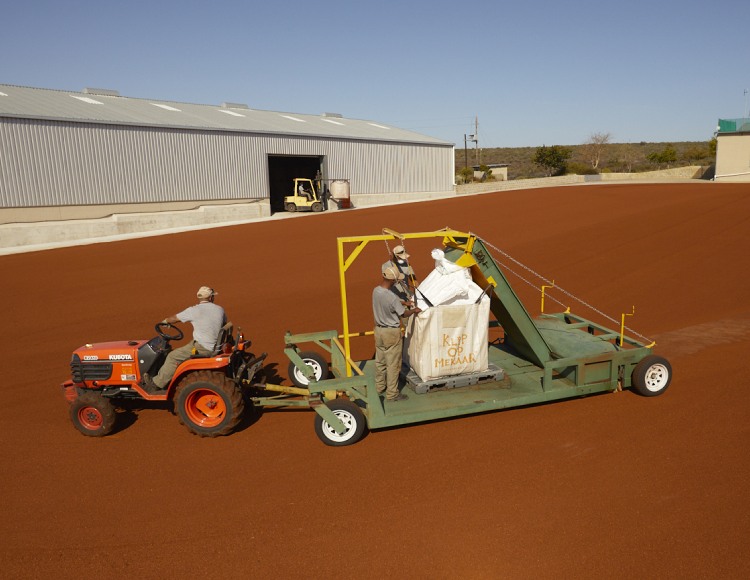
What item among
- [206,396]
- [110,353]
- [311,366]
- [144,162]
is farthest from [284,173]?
[206,396]

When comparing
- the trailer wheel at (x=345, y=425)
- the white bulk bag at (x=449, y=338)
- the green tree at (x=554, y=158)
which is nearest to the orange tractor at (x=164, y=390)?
the trailer wheel at (x=345, y=425)

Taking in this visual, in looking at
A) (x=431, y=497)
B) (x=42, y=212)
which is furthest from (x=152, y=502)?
(x=42, y=212)

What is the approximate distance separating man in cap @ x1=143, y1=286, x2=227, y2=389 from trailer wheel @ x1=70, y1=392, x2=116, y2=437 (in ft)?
1.75

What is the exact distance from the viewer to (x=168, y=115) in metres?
29.7

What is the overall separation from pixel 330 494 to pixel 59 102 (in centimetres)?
2756

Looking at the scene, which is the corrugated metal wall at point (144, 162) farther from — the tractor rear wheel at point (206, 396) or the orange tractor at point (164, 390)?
the tractor rear wheel at point (206, 396)

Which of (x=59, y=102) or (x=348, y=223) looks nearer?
(x=348, y=223)

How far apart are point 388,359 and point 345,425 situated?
90 centimetres

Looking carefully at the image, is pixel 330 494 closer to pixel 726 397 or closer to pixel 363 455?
pixel 363 455

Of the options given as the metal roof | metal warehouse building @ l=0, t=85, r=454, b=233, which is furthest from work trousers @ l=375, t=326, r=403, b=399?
the metal roof

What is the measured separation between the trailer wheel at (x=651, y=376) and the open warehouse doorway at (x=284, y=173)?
31.9m

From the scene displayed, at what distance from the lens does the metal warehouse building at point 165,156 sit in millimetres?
22281

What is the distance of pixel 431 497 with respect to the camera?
5004 millimetres

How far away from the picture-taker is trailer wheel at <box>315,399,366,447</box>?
5.91 metres
